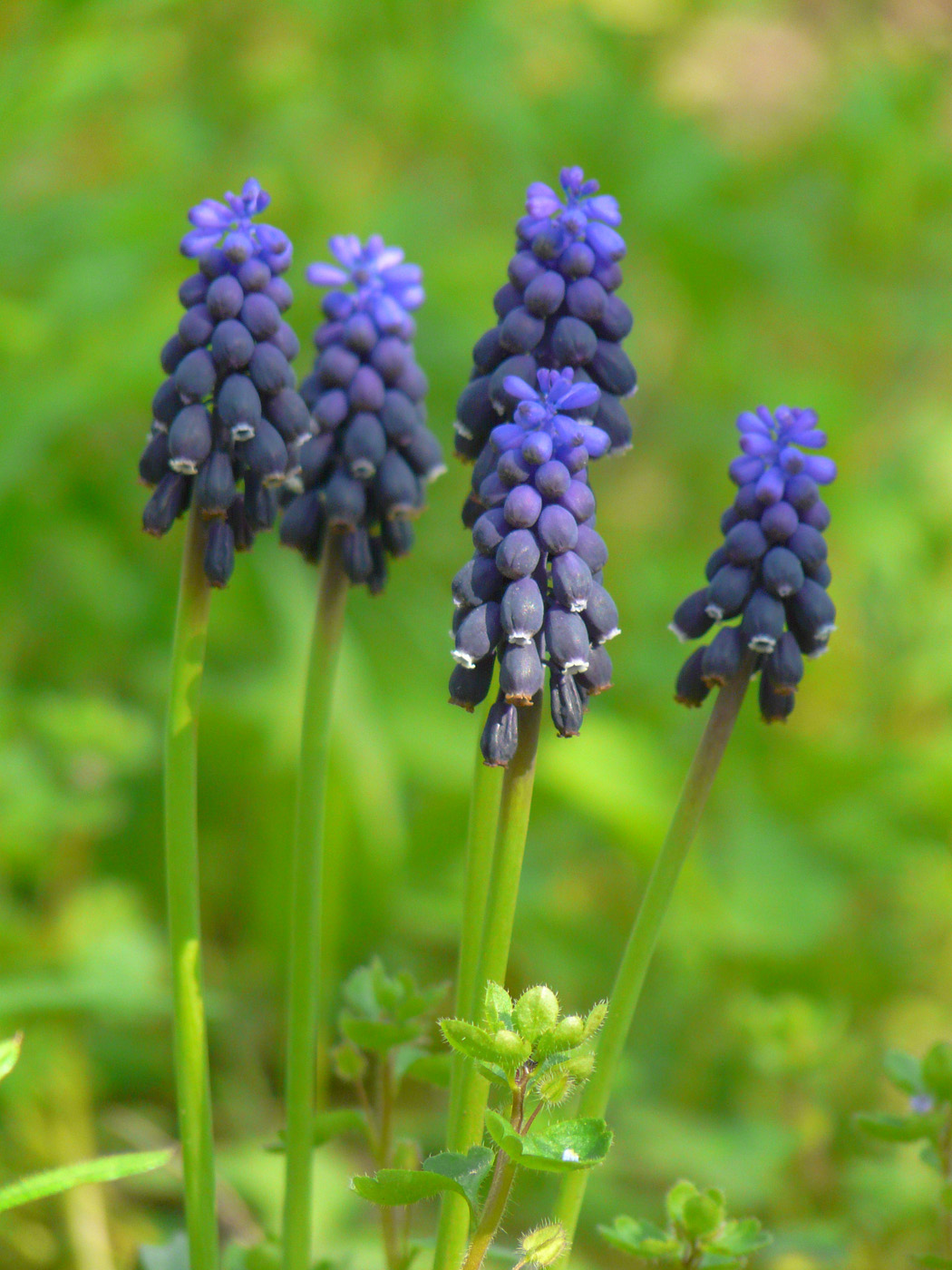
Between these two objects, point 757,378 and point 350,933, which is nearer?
point 350,933

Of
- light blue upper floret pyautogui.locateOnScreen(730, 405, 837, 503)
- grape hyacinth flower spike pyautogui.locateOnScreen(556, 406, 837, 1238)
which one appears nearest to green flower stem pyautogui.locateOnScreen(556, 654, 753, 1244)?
grape hyacinth flower spike pyautogui.locateOnScreen(556, 406, 837, 1238)

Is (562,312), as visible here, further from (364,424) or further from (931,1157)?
(931,1157)

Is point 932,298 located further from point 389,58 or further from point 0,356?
point 0,356

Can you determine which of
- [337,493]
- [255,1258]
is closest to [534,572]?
[337,493]

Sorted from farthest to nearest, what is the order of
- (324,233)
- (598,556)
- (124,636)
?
(324,233) < (124,636) < (598,556)

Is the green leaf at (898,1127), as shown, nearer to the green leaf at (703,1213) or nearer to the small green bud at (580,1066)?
the green leaf at (703,1213)

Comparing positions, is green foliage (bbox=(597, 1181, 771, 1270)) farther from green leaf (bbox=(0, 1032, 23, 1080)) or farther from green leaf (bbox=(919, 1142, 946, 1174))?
green leaf (bbox=(0, 1032, 23, 1080))

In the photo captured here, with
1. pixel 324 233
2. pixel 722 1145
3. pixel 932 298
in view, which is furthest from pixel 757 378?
pixel 722 1145
